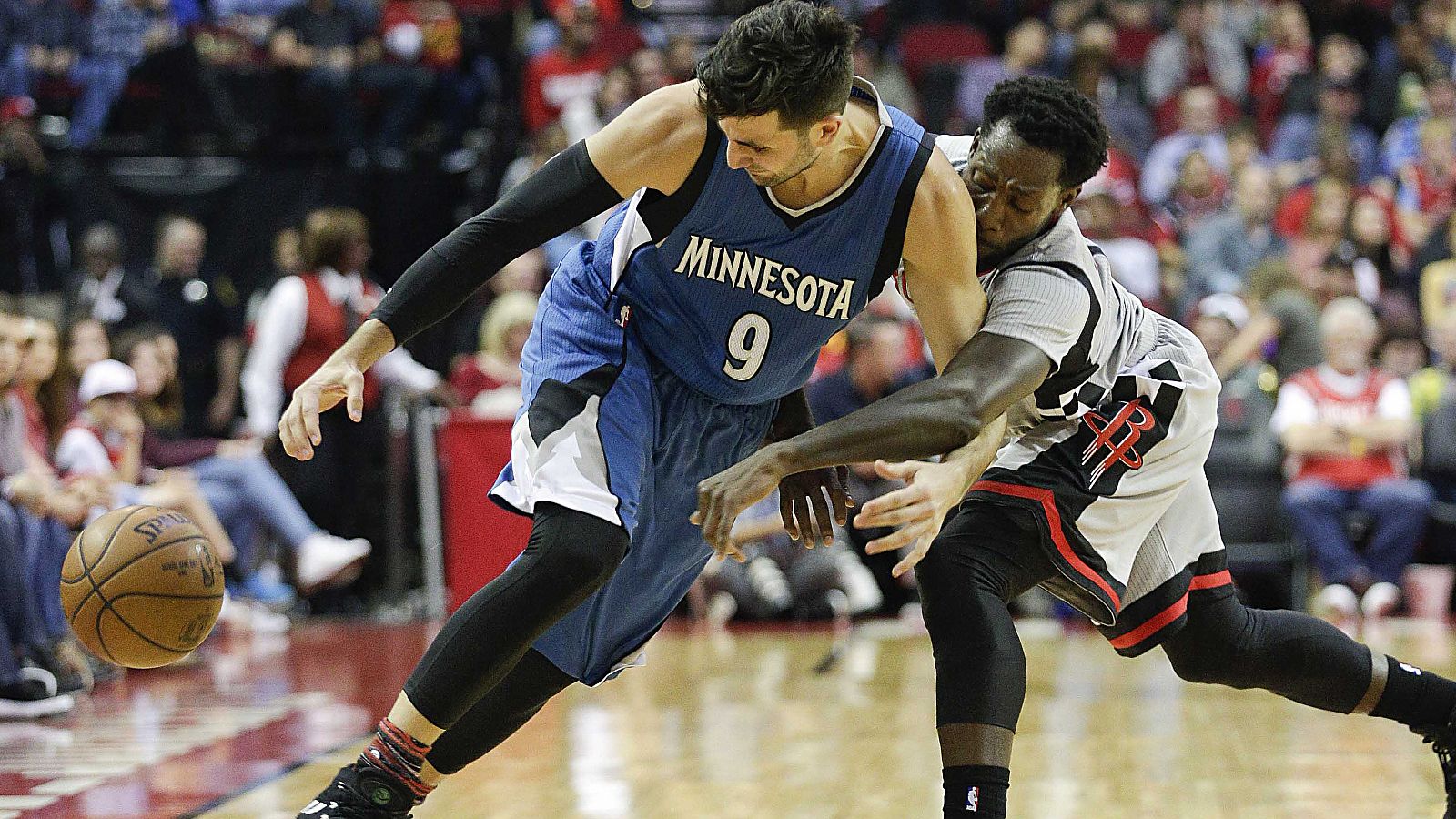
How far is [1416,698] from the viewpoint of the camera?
368 cm

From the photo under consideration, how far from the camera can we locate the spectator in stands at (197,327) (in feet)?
31.2

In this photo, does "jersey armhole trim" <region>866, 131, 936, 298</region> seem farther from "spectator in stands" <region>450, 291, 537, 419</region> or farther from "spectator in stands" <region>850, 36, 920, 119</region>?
"spectator in stands" <region>850, 36, 920, 119</region>

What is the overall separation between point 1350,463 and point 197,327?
6.57m

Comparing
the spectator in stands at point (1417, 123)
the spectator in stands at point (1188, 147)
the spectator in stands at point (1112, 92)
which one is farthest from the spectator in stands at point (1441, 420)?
the spectator in stands at point (1112, 92)

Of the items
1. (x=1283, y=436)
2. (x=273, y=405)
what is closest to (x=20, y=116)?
(x=273, y=405)

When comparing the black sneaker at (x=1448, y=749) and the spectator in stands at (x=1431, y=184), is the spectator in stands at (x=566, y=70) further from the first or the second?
the black sneaker at (x=1448, y=749)

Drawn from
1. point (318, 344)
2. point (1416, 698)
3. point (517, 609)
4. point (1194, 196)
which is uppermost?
point (1194, 196)

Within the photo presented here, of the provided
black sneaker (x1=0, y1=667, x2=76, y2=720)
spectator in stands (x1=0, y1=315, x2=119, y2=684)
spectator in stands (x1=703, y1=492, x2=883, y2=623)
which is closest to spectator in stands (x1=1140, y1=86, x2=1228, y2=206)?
spectator in stands (x1=703, y1=492, x2=883, y2=623)

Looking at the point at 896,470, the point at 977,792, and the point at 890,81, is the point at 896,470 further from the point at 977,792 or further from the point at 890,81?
the point at 890,81

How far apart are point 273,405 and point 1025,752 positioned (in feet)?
16.6

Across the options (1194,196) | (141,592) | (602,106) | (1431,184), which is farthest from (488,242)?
(1431,184)

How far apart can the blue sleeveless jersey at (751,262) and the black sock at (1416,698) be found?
61.3 inches

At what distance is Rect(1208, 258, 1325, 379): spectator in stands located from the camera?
29.5ft

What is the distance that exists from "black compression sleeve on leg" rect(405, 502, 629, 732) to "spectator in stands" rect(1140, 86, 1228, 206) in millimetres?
8700
